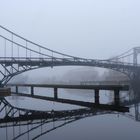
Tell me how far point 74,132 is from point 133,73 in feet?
232

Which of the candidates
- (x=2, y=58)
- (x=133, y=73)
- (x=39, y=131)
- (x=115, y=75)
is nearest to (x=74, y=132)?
(x=39, y=131)

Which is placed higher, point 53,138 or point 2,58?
point 2,58

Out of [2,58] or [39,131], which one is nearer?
[39,131]

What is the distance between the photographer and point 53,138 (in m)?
12.4

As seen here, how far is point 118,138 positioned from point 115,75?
100198mm

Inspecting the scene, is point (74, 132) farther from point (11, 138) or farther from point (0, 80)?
point (0, 80)

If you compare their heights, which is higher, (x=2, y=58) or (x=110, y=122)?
(x=2, y=58)

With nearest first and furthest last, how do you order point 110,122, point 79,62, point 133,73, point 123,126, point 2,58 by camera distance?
point 123,126 < point 110,122 < point 2,58 < point 79,62 < point 133,73

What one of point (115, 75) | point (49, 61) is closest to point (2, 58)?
point (49, 61)

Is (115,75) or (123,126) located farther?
(115,75)

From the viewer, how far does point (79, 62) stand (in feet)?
217

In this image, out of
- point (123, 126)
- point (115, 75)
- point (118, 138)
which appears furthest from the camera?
point (115, 75)

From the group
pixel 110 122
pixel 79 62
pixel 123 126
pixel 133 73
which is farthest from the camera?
Answer: pixel 133 73

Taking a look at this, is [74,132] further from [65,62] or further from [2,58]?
[65,62]
